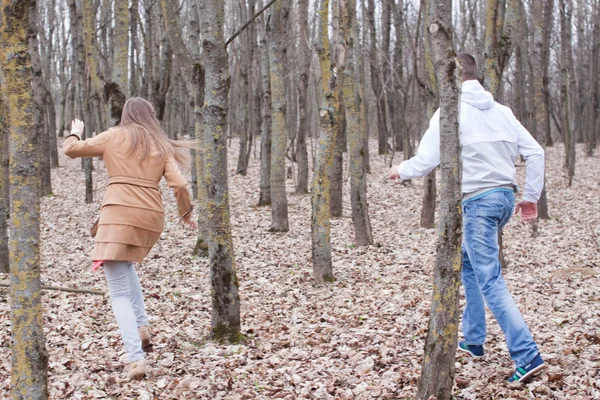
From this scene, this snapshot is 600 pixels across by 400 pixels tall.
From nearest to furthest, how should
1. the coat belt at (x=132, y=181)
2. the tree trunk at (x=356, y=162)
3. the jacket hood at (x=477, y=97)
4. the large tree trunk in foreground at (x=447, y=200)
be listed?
the large tree trunk in foreground at (x=447, y=200) → the jacket hood at (x=477, y=97) → the coat belt at (x=132, y=181) → the tree trunk at (x=356, y=162)

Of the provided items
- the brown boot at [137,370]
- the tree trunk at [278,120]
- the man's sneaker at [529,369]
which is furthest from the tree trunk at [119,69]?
the man's sneaker at [529,369]

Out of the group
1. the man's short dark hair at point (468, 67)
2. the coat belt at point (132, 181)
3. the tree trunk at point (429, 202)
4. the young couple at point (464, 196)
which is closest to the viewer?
the young couple at point (464, 196)

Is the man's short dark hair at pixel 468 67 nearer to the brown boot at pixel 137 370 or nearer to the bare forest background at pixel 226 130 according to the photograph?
the bare forest background at pixel 226 130

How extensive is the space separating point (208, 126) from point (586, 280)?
512 cm

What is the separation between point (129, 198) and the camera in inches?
181

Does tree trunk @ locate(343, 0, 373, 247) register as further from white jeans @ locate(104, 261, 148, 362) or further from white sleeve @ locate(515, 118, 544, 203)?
white jeans @ locate(104, 261, 148, 362)

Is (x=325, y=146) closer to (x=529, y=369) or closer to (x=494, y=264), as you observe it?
(x=494, y=264)

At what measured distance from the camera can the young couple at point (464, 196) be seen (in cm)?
411

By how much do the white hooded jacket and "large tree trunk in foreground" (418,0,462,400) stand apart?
56 cm

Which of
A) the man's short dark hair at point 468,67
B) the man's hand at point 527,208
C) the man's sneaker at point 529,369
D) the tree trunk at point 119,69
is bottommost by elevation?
the man's sneaker at point 529,369

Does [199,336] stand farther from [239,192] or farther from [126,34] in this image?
[239,192]

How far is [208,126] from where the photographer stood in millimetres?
Result: 5227

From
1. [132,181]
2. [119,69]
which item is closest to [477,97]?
[132,181]

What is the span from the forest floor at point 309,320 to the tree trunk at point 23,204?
3.07ft
